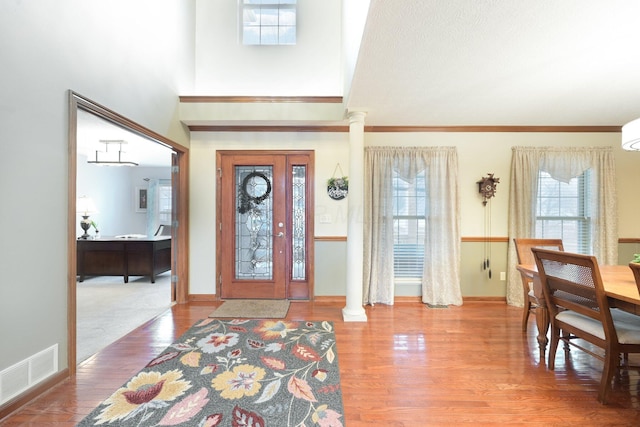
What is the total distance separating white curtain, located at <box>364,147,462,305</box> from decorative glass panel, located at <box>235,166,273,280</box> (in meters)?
1.32

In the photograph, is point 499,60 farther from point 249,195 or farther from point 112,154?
point 112,154

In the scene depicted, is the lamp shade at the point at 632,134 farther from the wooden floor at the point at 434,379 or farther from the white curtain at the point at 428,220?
the white curtain at the point at 428,220

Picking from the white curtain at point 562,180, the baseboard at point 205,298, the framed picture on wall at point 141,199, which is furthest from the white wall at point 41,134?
the framed picture on wall at point 141,199

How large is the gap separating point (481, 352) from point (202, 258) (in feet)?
11.1

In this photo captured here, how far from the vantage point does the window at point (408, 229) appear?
12.6 feet

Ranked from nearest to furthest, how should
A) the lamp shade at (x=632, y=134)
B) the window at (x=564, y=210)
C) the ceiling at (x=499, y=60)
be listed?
the ceiling at (x=499, y=60) → the lamp shade at (x=632, y=134) → the window at (x=564, y=210)

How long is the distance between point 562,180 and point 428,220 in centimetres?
184

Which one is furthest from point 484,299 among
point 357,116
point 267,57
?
point 267,57

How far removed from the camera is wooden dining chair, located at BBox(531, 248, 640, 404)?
5.82 ft

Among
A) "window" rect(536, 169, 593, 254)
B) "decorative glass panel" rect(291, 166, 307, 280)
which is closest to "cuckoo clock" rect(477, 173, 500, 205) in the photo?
"window" rect(536, 169, 593, 254)

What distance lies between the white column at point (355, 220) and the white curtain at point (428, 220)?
0.51 metres

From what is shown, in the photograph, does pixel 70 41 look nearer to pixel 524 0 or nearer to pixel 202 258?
pixel 202 258

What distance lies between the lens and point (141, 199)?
742 centimetres

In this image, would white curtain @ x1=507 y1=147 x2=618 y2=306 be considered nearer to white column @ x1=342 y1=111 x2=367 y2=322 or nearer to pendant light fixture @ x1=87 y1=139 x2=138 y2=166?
white column @ x1=342 y1=111 x2=367 y2=322
